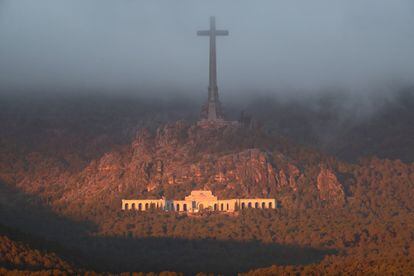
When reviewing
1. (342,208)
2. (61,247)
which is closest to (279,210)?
(342,208)

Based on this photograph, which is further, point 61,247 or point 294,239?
point 294,239

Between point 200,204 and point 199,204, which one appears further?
point 199,204

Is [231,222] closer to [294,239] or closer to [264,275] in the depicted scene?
[294,239]

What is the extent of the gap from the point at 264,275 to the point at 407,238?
30.5 m

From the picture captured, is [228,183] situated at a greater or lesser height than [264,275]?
greater

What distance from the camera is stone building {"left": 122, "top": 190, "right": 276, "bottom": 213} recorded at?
193625mm

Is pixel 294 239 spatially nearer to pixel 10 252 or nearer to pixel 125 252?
pixel 125 252

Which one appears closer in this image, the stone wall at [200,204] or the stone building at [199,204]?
the stone wall at [200,204]

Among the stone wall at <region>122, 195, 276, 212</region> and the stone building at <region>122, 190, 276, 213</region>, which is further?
the stone building at <region>122, 190, 276, 213</region>

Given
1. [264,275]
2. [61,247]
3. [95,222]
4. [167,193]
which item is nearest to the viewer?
[264,275]

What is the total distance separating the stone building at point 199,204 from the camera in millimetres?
193625

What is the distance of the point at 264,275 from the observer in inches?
5669

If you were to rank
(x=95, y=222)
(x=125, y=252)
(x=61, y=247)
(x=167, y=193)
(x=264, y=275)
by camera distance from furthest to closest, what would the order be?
1. (x=167, y=193)
2. (x=95, y=222)
3. (x=125, y=252)
4. (x=61, y=247)
5. (x=264, y=275)

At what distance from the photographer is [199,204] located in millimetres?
195000
